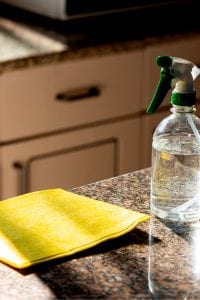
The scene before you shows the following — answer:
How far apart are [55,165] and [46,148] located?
0.07m

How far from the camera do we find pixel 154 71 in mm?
2545

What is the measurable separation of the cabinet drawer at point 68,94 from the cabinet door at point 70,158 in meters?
0.03

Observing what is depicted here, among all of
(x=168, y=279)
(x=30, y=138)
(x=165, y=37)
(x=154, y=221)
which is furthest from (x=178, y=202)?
(x=165, y=37)

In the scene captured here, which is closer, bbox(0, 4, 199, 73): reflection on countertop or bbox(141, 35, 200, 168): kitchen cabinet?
bbox(0, 4, 199, 73): reflection on countertop

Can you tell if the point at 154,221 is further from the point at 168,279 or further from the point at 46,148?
the point at 46,148

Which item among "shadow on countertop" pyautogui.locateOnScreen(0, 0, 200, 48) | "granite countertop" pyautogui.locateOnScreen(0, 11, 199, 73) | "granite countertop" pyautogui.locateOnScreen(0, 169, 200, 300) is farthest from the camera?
"shadow on countertop" pyautogui.locateOnScreen(0, 0, 200, 48)

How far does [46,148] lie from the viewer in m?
2.40

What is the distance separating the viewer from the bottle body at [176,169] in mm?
1240

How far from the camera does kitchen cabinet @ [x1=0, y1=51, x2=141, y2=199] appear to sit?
2318mm

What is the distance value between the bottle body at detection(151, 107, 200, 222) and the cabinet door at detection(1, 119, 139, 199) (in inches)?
43.2

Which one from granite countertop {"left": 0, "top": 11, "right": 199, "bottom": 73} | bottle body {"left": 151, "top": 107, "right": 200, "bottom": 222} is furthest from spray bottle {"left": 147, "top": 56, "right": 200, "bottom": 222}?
granite countertop {"left": 0, "top": 11, "right": 199, "bottom": 73}

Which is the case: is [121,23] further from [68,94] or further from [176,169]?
[176,169]

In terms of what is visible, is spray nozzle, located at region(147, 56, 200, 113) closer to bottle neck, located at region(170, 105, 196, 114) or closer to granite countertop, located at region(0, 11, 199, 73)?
bottle neck, located at region(170, 105, 196, 114)

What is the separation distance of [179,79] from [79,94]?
1259 millimetres
